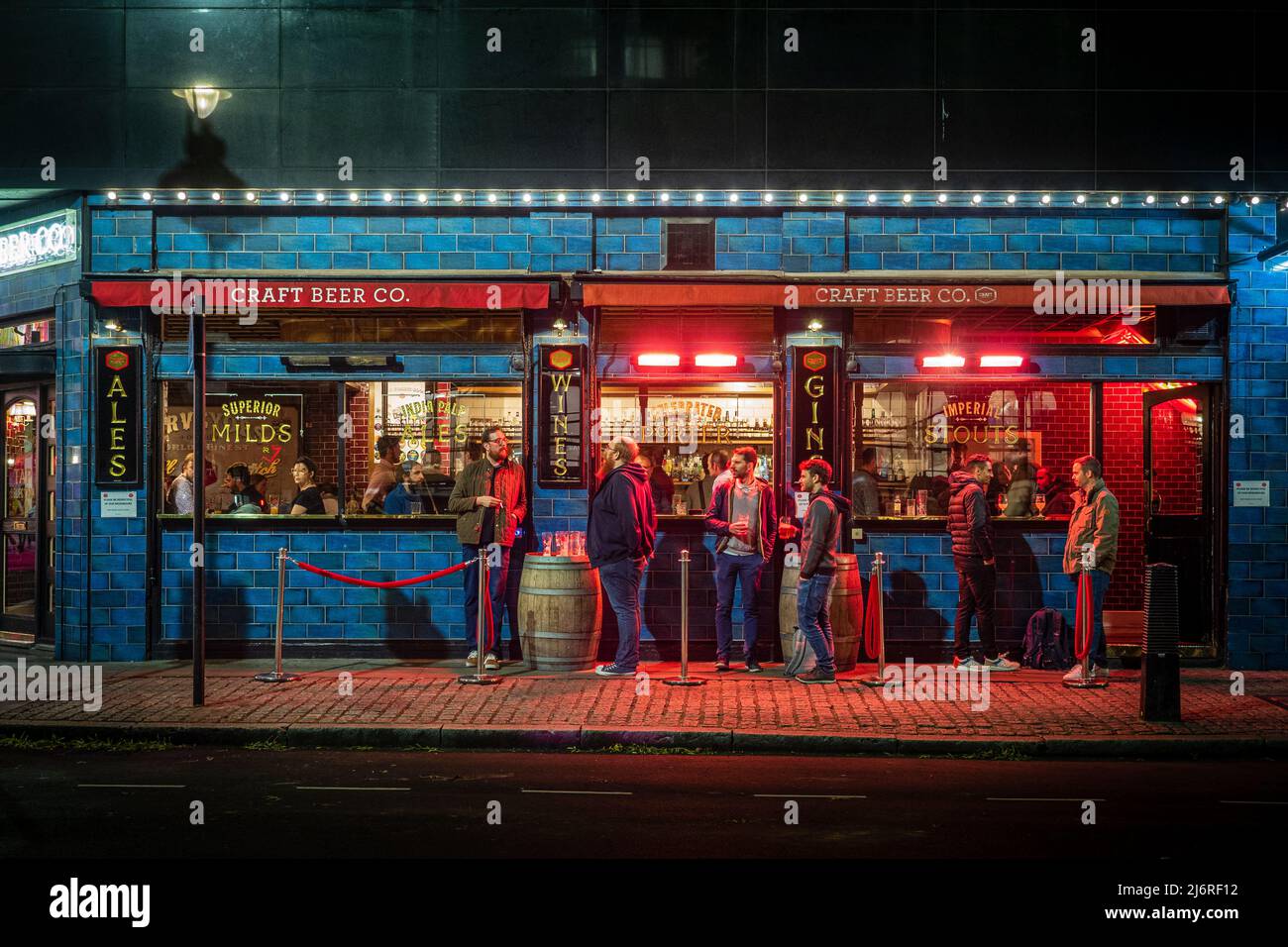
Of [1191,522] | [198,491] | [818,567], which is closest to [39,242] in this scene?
[198,491]

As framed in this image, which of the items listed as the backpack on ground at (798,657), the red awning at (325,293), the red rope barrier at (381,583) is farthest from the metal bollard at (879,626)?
the red awning at (325,293)

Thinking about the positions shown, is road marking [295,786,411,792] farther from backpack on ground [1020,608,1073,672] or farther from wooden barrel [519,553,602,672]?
backpack on ground [1020,608,1073,672]

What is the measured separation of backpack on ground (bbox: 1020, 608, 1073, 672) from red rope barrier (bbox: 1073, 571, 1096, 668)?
621 millimetres

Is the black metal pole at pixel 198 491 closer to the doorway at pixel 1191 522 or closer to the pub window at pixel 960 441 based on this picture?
the pub window at pixel 960 441

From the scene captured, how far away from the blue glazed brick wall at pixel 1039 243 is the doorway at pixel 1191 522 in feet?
4.89

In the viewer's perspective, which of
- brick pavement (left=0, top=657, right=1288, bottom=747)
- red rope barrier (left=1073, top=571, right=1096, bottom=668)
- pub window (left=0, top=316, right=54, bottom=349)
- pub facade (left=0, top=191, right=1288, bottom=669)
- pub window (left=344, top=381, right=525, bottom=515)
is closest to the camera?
brick pavement (left=0, top=657, right=1288, bottom=747)

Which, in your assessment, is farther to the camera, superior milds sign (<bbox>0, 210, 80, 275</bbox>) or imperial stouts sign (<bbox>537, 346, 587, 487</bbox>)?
superior milds sign (<bbox>0, 210, 80, 275</bbox>)

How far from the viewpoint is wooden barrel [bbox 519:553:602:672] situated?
443 inches

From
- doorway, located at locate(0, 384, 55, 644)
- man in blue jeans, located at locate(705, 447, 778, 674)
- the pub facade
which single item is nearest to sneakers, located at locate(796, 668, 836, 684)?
man in blue jeans, located at locate(705, 447, 778, 674)

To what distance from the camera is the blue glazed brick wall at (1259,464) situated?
12.2m

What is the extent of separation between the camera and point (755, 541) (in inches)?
457

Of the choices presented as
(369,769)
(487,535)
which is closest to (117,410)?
(487,535)

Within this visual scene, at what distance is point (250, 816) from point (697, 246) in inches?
312
